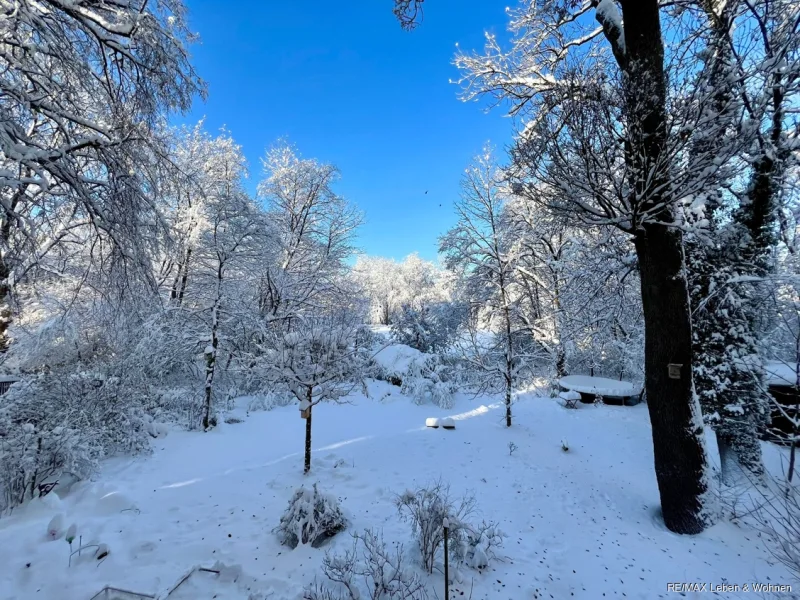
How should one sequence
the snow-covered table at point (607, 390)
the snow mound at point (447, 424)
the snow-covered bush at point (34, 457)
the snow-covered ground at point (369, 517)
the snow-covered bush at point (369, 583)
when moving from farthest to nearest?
the snow-covered table at point (607, 390)
the snow mound at point (447, 424)
the snow-covered bush at point (34, 457)
the snow-covered ground at point (369, 517)
the snow-covered bush at point (369, 583)

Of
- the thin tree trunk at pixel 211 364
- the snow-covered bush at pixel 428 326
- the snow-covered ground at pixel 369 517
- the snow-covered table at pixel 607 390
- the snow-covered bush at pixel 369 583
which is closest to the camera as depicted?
the snow-covered bush at pixel 369 583

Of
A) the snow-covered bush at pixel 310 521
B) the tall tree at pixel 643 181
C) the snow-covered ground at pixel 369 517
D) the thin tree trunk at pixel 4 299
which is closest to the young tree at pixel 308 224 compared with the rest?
the snow-covered ground at pixel 369 517

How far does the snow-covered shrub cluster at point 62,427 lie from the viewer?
13.0ft

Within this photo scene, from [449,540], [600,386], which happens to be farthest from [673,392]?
[600,386]

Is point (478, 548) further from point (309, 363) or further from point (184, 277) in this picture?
point (184, 277)

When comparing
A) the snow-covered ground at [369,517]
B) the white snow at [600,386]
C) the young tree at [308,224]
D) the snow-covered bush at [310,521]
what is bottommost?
the snow-covered ground at [369,517]

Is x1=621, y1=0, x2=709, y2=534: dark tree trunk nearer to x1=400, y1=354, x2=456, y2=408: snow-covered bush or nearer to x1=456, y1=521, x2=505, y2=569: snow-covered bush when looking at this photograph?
x1=456, y1=521, x2=505, y2=569: snow-covered bush

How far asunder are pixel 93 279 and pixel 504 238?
39.6ft

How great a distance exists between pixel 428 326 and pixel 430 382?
472 cm

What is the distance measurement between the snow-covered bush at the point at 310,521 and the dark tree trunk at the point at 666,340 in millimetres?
4040

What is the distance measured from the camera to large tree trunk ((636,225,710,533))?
3.94 metres

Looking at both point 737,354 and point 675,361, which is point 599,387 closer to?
point 737,354

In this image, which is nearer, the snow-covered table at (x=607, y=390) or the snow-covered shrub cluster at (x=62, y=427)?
the snow-covered shrub cluster at (x=62, y=427)

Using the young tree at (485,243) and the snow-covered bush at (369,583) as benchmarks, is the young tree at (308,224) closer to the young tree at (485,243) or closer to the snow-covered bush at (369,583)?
the young tree at (485,243)
